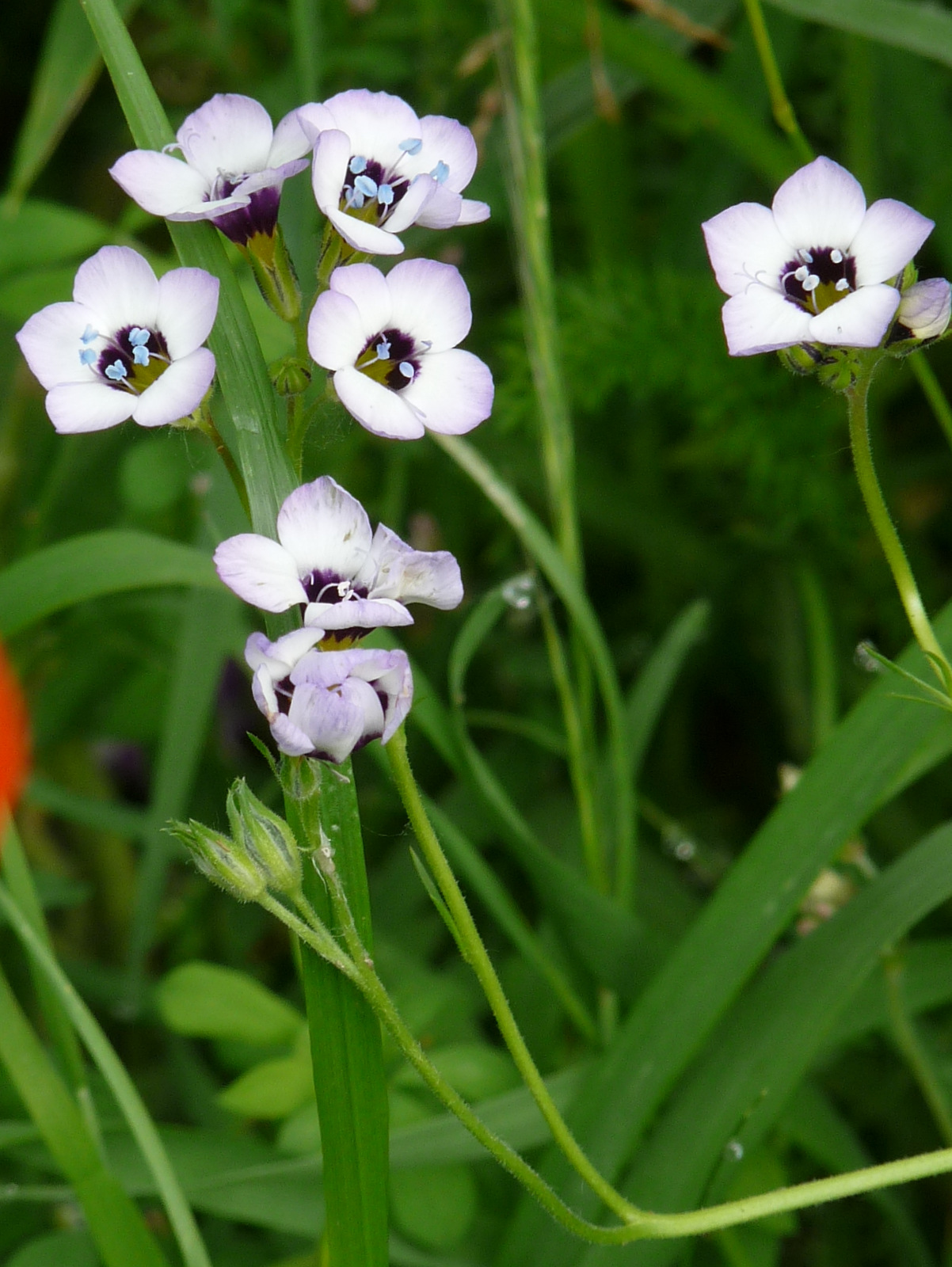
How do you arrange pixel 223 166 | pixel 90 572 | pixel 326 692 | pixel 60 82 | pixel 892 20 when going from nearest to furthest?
1. pixel 326 692
2. pixel 223 166
3. pixel 90 572
4. pixel 892 20
5. pixel 60 82

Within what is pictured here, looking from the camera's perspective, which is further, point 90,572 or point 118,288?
point 90,572

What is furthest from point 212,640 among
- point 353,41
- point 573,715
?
point 353,41

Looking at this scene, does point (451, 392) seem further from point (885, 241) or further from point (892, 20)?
point (892, 20)

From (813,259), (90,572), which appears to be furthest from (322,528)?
(90,572)

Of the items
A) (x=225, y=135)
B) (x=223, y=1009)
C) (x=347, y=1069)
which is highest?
(x=225, y=135)

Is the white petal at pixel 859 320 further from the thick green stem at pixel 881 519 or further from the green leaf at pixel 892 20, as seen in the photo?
the green leaf at pixel 892 20

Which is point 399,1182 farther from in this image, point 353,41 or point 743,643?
point 353,41

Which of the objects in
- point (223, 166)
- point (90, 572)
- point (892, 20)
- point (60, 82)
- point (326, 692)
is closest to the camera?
point (326, 692)
